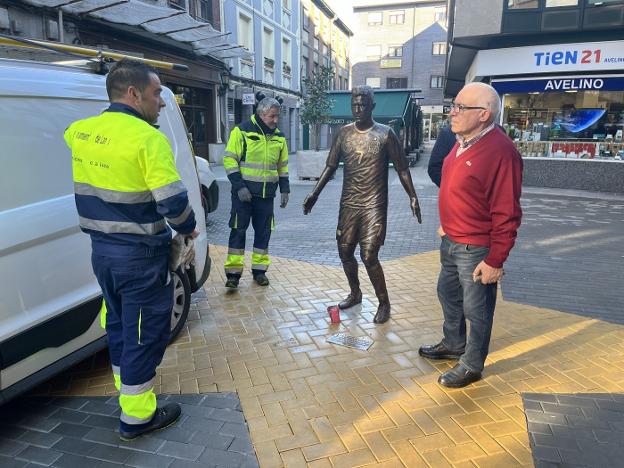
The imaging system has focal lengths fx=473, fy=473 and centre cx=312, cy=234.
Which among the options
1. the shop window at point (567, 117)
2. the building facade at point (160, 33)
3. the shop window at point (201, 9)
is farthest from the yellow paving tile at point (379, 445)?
the shop window at point (201, 9)

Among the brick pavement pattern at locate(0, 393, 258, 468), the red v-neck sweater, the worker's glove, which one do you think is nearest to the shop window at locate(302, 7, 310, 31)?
the worker's glove

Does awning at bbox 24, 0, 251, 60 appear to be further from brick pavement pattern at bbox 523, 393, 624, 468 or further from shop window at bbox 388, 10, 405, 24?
shop window at bbox 388, 10, 405, 24

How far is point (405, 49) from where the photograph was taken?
1940 inches

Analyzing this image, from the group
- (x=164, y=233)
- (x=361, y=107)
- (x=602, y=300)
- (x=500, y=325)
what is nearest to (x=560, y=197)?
(x=602, y=300)

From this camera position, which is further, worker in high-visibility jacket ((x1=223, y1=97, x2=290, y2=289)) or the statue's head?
worker in high-visibility jacket ((x1=223, y1=97, x2=290, y2=289))

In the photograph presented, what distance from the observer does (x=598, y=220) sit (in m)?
9.38

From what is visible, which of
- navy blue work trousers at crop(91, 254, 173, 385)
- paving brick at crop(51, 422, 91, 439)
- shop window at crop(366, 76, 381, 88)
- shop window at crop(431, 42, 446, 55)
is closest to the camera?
navy blue work trousers at crop(91, 254, 173, 385)

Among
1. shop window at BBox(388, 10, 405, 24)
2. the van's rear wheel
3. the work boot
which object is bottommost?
the work boot

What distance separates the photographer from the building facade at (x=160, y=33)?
1119 centimetres

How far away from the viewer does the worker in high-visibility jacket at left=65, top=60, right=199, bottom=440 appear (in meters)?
2.32

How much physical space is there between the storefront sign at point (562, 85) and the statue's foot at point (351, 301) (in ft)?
37.3

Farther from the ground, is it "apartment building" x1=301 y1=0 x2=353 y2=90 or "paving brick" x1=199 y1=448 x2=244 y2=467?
"apartment building" x1=301 y1=0 x2=353 y2=90

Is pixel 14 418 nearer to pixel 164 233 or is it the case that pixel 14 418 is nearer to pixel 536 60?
pixel 164 233

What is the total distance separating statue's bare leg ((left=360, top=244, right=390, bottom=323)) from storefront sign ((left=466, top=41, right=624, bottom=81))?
11.4 m
